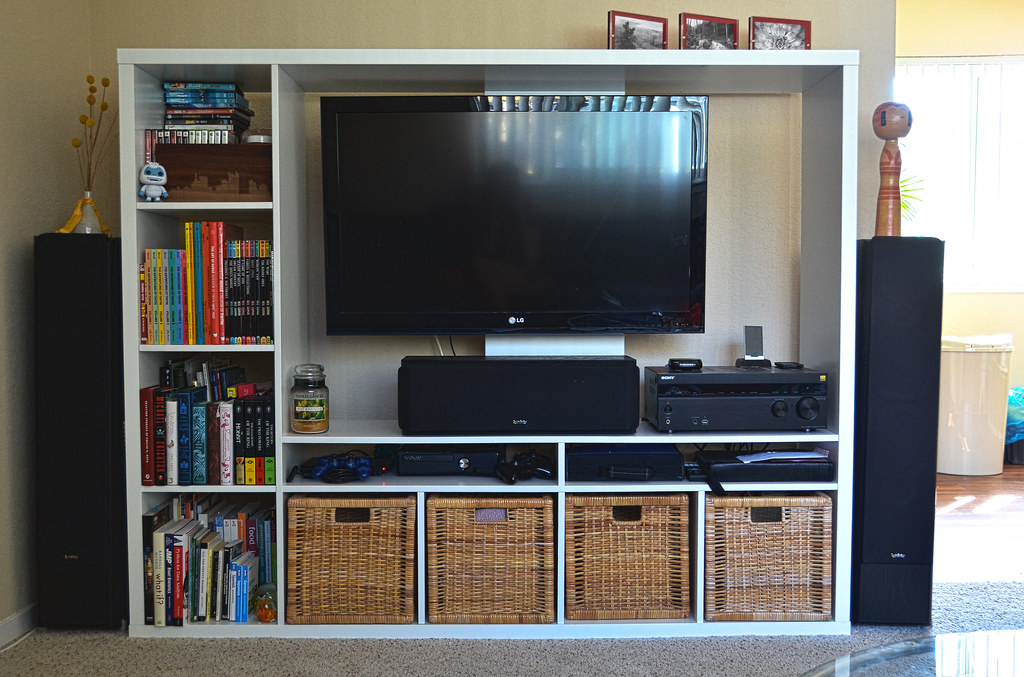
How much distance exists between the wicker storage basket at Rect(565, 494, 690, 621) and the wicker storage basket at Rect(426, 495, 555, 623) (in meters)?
0.07

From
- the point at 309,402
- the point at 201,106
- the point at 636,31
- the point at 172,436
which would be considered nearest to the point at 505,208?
the point at 636,31

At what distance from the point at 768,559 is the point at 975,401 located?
2.51 m

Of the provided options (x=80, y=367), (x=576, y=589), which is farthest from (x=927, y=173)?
(x=80, y=367)

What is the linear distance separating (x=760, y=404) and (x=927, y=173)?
342 cm

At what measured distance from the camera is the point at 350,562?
245 centimetres

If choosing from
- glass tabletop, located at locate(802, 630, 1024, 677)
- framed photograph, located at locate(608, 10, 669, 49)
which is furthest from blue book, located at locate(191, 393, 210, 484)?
glass tabletop, located at locate(802, 630, 1024, 677)

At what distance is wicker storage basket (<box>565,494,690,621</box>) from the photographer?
2451mm

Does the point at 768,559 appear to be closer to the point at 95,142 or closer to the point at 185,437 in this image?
the point at 185,437

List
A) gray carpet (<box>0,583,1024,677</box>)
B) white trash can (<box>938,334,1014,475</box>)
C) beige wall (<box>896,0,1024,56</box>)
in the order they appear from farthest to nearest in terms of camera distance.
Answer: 1. beige wall (<box>896,0,1024,56</box>)
2. white trash can (<box>938,334,1014,475</box>)
3. gray carpet (<box>0,583,1024,677</box>)

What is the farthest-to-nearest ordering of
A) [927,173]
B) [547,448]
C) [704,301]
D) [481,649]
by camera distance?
1. [927,173]
2. [547,448]
3. [704,301]
4. [481,649]

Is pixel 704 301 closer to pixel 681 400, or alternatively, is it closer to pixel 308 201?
pixel 681 400

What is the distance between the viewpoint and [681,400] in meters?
2.50

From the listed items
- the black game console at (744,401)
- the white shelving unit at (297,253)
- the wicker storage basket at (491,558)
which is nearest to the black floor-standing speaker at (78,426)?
the white shelving unit at (297,253)

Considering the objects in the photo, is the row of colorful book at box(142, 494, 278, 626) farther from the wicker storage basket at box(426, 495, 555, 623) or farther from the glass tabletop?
the glass tabletop
